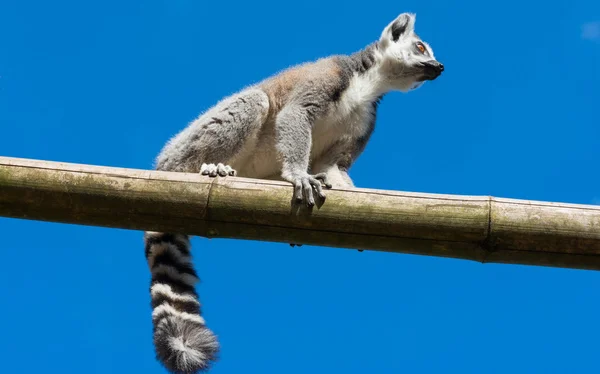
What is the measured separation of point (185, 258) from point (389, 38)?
311 cm

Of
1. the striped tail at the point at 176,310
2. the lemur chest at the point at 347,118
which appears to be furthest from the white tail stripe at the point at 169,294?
the lemur chest at the point at 347,118

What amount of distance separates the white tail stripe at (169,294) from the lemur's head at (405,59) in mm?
2960

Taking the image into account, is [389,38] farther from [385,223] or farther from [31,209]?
[31,209]

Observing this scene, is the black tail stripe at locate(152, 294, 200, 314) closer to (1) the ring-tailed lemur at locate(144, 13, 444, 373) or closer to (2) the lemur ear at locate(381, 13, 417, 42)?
(1) the ring-tailed lemur at locate(144, 13, 444, 373)

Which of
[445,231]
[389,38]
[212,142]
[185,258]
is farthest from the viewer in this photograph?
[389,38]

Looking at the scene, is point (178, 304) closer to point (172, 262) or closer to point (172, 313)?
point (172, 313)

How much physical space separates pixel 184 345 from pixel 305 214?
1.01 m

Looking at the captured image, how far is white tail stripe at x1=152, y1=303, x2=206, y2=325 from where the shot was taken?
415cm

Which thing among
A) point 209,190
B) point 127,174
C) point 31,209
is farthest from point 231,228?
point 31,209

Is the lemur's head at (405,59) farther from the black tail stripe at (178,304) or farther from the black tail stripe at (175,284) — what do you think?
the black tail stripe at (178,304)

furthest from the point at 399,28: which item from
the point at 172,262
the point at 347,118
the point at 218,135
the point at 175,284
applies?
the point at 175,284

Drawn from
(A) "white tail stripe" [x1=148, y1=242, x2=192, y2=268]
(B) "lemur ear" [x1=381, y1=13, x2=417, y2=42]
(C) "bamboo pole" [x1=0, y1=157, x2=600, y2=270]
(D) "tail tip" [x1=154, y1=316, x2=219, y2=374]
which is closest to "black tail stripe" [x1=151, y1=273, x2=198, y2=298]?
(A) "white tail stripe" [x1=148, y1=242, x2=192, y2=268]

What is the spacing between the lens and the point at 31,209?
3.53 metres

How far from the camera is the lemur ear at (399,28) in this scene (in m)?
6.62
